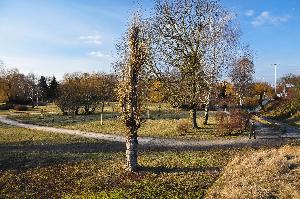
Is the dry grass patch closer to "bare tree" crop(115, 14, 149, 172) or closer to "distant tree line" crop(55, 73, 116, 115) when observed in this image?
"bare tree" crop(115, 14, 149, 172)

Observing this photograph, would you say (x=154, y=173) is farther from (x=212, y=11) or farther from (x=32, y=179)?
(x=212, y=11)

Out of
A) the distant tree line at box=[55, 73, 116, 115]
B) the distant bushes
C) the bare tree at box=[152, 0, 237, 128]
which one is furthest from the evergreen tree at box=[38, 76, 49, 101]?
the bare tree at box=[152, 0, 237, 128]

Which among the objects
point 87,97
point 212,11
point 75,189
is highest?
point 212,11

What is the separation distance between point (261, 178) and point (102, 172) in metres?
8.64

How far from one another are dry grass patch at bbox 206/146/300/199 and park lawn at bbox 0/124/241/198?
902 mm

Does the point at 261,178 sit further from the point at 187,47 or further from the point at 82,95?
the point at 82,95

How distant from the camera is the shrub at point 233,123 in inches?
1363

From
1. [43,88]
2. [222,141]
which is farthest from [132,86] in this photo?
[43,88]

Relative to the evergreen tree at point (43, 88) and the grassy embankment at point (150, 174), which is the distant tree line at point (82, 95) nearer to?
the grassy embankment at point (150, 174)

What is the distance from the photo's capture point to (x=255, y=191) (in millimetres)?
16219

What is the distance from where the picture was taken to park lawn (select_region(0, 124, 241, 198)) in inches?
734

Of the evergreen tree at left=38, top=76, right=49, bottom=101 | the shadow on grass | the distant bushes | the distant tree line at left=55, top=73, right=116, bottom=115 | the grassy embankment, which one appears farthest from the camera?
the evergreen tree at left=38, top=76, right=49, bottom=101

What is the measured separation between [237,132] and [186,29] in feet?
38.7

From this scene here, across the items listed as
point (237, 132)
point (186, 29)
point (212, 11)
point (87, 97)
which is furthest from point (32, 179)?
point (87, 97)
